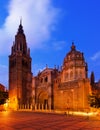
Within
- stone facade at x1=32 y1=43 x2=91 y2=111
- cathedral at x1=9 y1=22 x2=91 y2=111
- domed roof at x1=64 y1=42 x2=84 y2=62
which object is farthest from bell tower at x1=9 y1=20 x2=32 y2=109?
domed roof at x1=64 y1=42 x2=84 y2=62

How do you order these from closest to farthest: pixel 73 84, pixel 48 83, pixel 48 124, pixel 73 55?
1. pixel 48 124
2. pixel 73 84
3. pixel 73 55
4. pixel 48 83

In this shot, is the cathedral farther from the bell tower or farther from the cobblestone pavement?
the cobblestone pavement

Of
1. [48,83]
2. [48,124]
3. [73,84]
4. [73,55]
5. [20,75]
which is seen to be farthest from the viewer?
[20,75]

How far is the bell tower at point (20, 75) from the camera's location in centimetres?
6003

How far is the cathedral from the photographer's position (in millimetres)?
48825

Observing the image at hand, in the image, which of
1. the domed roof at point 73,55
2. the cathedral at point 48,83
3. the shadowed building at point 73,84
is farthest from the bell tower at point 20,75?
the domed roof at point 73,55

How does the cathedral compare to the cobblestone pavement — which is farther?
the cathedral

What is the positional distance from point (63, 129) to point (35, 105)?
133 ft

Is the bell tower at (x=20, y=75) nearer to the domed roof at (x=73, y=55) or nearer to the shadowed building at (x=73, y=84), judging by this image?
the shadowed building at (x=73, y=84)

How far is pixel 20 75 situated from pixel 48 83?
892 cm

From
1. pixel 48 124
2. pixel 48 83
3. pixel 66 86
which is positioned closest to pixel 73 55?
pixel 66 86

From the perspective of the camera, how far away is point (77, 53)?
51594 mm

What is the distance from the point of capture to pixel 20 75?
61.0m

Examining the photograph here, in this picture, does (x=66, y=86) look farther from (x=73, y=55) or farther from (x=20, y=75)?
(x=20, y=75)
